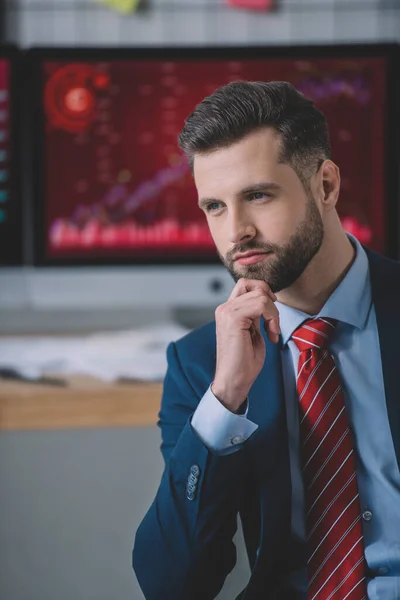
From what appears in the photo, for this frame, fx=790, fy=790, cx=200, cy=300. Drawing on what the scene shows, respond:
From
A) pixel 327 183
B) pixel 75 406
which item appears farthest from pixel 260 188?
pixel 75 406

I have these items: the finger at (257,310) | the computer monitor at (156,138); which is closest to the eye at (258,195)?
the finger at (257,310)

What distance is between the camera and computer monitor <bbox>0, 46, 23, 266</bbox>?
4.96 feet

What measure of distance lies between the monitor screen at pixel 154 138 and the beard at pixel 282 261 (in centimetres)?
60

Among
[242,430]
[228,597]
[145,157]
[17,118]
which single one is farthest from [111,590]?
[17,118]

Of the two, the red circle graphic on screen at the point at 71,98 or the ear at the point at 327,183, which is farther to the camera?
the red circle graphic on screen at the point at 71,98

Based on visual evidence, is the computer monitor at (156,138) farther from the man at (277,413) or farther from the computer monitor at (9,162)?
the man at (277,413)

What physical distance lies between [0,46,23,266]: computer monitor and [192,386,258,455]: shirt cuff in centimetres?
77

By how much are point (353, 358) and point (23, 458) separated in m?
0.69

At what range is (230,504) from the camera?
2.97 ft

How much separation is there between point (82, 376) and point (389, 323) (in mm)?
548

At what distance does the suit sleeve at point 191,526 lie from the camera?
0.88 meters

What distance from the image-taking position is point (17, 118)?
1.51m

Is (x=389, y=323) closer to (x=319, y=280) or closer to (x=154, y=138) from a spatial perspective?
A: (x=319, y=280)

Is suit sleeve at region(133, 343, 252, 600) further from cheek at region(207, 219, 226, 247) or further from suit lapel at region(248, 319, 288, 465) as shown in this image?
cheek at region(207, 219, 226, 247)
